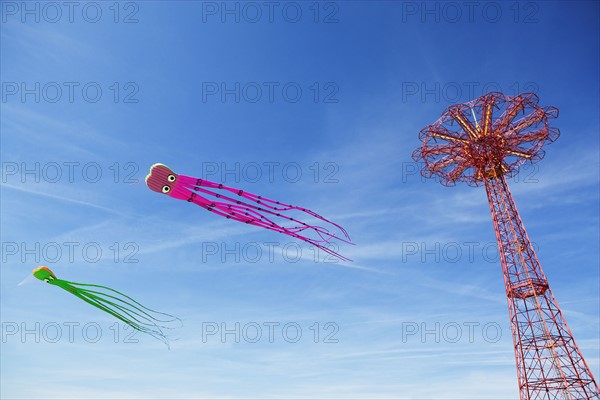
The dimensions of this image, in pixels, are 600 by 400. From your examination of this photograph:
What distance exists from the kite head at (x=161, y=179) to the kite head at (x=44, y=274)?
430 cm

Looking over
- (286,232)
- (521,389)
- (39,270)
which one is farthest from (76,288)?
(521,389)

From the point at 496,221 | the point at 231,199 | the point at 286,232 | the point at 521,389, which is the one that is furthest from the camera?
the point at 496,221

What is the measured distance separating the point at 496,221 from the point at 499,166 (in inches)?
239

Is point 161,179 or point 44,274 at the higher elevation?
point 161,179

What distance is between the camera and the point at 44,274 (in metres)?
13.4

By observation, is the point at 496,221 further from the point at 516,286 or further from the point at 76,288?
the point at 76,288

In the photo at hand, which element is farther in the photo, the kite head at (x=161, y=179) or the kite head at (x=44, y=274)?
the kite head at (x=44, y=274)

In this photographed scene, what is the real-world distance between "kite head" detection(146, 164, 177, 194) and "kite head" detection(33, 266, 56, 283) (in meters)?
4.30

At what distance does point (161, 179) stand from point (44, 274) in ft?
16.1

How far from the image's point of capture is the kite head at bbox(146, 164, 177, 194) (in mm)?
13062

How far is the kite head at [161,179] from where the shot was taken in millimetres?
13062

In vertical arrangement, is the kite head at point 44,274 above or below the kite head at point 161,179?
below

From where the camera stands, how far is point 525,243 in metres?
42.6

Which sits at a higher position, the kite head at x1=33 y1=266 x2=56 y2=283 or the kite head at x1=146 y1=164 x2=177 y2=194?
the kite head at x1=146 y1=164 x2=177 y2=194
